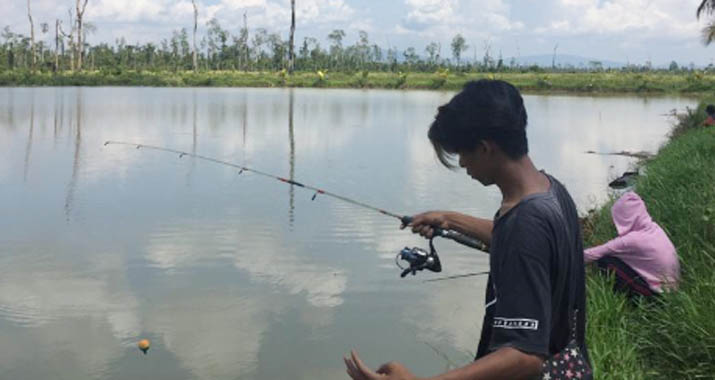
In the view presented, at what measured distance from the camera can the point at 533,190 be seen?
1.68 metres

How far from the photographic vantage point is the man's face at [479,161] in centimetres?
171

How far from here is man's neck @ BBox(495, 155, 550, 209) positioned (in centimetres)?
170

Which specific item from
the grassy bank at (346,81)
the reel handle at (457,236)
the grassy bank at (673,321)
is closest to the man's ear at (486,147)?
the reel handle at (457,236)

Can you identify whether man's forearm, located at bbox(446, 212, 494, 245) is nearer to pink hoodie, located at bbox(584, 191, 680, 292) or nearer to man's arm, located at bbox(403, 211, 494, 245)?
man's arm, located at bbox(403, 211, 494, 245)

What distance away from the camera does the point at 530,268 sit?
5.08 feet

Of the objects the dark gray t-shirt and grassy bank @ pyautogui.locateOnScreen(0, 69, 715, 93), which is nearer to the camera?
the dark gray t-shirt

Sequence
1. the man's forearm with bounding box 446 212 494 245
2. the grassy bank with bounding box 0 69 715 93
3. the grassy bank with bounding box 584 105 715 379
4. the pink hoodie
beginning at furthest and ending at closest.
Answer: the grassy bank with bounding box 0 69 715 93
the pink hoodie
the grassy bank with bounding box 584 105 715 379
the man's forearm with bounding box 446 212 494 245

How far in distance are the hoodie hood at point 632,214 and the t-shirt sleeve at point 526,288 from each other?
3.23m

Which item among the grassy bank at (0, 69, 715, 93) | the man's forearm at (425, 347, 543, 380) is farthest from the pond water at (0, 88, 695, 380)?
the grassy bank at (0, 69, 715, 93)

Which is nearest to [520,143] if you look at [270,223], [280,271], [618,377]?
[618,377]

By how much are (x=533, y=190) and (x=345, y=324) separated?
407cm

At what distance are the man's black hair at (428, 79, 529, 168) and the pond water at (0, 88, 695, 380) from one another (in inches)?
131

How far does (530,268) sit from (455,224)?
34.8 inches

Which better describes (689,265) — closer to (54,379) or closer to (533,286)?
(533,286)
